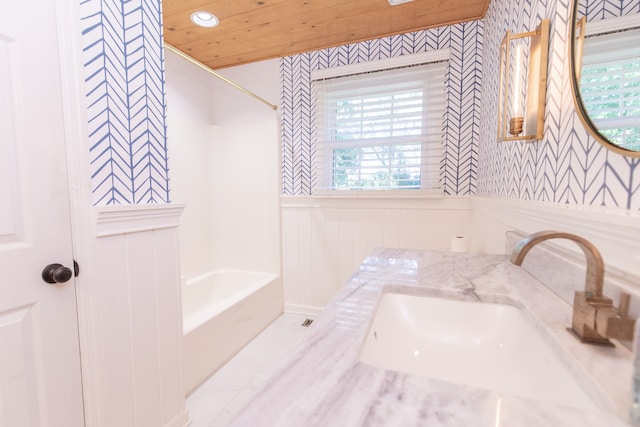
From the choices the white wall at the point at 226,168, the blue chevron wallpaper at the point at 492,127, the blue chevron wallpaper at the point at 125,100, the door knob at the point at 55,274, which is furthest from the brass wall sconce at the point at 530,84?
the white wall at the point at 226,168

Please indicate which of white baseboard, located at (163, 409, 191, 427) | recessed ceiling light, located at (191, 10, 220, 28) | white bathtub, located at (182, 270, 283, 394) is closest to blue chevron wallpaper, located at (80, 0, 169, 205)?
recessed ceiling light, located at (191, 10, 220, 28)

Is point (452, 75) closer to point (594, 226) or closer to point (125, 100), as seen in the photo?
point (594, 226)

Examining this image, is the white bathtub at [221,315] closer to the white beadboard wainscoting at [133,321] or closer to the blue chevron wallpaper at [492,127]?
the white beadboard wainscoting at [133,321]

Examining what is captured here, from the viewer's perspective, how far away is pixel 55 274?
0.90 metres

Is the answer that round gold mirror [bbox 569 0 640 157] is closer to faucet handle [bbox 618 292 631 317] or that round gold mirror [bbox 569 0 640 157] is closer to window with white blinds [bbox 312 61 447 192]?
faucet handle [bbox 618 292 631 317]

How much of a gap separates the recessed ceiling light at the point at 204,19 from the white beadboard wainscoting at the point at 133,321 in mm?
1394

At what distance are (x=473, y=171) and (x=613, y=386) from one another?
1872 millimetres

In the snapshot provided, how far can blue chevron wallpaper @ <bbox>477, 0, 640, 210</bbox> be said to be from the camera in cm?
63

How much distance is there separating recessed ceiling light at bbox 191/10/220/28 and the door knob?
1727 millimetres

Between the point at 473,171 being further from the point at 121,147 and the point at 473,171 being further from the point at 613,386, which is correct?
the point at 121,147

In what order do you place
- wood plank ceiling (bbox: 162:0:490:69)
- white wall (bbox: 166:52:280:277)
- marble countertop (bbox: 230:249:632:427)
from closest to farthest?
marble countertop (bbox: 230:249:632:427)
wood plank ceiling (bbox: 162:0:490:69)
white wall (bbox: 166:52:280:277)

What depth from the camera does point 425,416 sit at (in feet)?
1.20

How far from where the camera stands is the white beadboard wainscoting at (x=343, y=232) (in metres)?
2.12

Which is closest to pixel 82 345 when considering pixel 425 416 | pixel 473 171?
pixel 425 416
